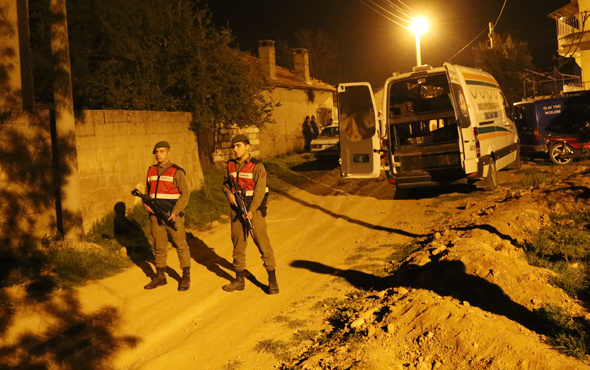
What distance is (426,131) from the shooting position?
13.1 metres

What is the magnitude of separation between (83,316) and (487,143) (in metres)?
8.89

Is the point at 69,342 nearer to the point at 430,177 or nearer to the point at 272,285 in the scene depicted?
the point at 272,285

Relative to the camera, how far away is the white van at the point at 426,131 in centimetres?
1116

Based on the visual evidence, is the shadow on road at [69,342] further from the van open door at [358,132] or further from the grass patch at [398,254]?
the van open door at [358,132]

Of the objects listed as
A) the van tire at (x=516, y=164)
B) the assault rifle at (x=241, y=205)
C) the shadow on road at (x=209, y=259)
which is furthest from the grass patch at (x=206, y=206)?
the van tire at (x=516, y=164)

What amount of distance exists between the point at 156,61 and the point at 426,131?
6490 millimetres

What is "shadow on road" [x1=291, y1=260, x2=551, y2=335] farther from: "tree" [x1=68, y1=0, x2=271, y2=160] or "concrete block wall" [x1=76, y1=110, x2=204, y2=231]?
"tree" [x1=68, y1=0, x2=271, y2=160]

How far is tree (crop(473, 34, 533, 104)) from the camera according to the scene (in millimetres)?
39656

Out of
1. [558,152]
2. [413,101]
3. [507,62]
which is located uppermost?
[507,62]

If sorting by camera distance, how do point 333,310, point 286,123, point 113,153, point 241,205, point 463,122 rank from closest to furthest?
point 333,310, point 241,205, point 113,153, point 463,122, point 286,123

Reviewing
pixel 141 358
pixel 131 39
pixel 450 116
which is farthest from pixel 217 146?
pixel 141 358

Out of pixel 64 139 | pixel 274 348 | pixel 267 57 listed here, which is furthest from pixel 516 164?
pixel 267 57

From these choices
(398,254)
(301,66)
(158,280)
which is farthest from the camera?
(301,66)

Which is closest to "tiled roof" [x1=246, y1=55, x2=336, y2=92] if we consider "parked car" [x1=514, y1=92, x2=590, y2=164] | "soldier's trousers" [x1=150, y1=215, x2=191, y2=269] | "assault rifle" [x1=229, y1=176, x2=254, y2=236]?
"parked car" [x1=514, y1=92, x2=590, y2=164]
